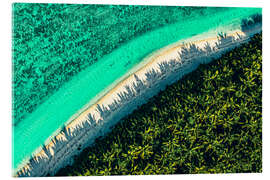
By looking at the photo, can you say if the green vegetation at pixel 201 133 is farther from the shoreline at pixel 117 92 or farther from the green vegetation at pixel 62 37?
the green vegetation at pixel 62 37

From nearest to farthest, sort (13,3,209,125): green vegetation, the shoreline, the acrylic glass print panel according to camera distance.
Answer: (13,3,209,125): green vegetation → the acrylic glass print panel → the shoreline

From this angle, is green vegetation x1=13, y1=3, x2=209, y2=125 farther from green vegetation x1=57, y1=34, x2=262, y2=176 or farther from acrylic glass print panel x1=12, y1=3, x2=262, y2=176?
green vegetation x1=57, y1=34, x2=262, y2=176

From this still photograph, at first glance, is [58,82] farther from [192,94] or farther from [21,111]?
[192,94]

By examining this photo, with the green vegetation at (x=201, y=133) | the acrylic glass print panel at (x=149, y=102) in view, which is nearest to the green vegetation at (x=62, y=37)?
the acrylic glass print panel at (x=149, y=102)

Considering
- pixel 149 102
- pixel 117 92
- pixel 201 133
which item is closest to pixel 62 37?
pixel 117 92

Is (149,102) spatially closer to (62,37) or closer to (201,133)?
(201,133)

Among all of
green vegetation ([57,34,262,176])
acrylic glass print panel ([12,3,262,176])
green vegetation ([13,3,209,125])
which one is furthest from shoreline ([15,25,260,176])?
green vegetation ([13,3,209,125])
